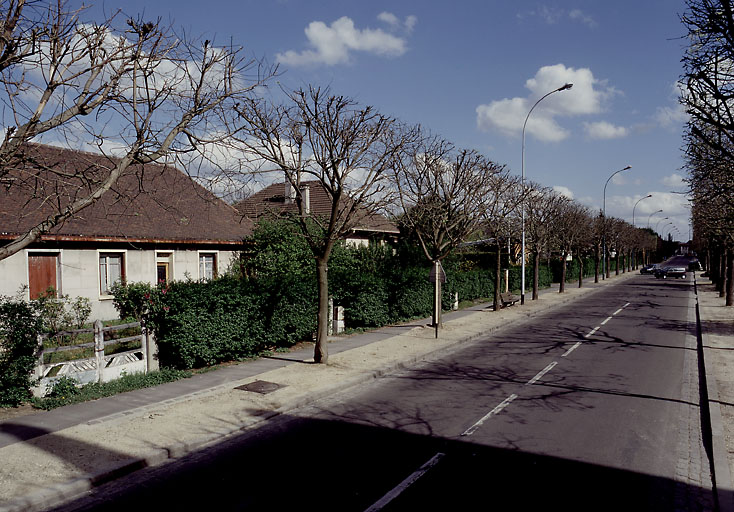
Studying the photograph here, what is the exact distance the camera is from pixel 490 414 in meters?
8.75

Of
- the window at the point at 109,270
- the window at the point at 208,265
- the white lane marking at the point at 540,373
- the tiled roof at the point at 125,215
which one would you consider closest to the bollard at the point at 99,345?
the tiled roof at the point at 125,215

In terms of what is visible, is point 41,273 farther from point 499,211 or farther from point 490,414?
point 499,211

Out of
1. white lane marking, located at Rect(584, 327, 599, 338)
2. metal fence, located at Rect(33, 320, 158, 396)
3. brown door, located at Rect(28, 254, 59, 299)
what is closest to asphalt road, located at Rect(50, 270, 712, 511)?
metal fence, located at Rect(33, 320, 158, 396)

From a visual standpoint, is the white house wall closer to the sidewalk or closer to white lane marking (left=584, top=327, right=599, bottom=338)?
white lane marking (left=584, top=327, right=599, bottom=338)

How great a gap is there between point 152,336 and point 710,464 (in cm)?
1012

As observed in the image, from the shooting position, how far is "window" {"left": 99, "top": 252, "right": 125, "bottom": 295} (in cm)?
1788

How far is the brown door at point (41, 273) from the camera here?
15.9m

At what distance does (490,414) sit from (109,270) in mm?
14720

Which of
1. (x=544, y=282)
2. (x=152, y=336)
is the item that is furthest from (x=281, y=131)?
(x=544, y=282)

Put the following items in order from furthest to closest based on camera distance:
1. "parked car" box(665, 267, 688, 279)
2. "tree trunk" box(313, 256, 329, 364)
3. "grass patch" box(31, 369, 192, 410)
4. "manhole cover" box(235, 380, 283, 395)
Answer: "parked car" box(665, 267, 688, 279)
"tree trunk" box(313, 256, 329, 364)
"manhole cover" box(235, 380, 283, 395)
"grass patch" box(31, 369, 192, 410)

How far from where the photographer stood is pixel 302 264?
63.6 feet

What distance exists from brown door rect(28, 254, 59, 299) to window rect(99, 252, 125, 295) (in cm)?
158

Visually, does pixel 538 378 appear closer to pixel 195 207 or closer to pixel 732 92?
pixel 732 92

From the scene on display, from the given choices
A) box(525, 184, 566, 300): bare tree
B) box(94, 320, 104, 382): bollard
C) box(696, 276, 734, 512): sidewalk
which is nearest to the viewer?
box(696, 276, 734, 512): sidewalk
